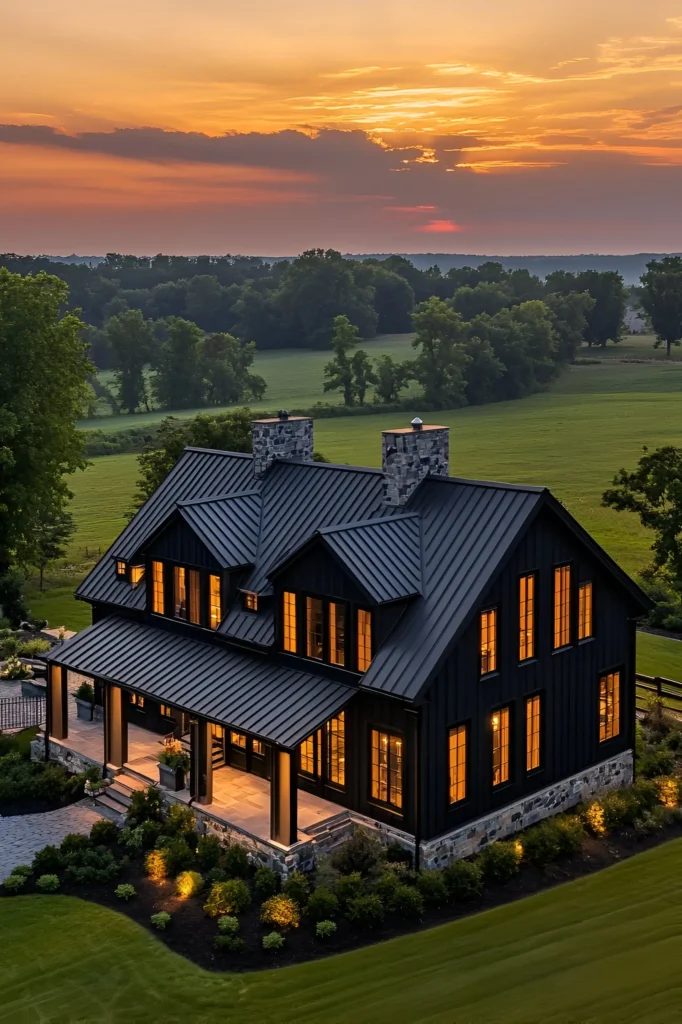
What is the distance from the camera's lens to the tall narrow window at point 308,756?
2286cm

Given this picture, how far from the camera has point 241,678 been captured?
2336 cm

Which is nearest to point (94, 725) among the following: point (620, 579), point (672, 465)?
point (620, 579)

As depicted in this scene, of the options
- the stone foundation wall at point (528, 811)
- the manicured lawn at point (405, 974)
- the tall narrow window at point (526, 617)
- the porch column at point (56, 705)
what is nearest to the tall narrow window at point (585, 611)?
the tall narrow window at point (526, 617)

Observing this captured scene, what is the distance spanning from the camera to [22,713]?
30859mm

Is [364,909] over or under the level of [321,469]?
under

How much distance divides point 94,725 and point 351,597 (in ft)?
36.4

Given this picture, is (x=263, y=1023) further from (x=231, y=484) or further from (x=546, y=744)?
(x=231, y=484)

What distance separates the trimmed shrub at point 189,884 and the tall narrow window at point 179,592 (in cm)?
735

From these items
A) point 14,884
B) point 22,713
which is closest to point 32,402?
point 22,713

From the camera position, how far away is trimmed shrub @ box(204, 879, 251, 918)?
1944cm

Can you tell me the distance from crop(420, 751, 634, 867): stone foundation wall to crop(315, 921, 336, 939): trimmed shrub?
254 cm

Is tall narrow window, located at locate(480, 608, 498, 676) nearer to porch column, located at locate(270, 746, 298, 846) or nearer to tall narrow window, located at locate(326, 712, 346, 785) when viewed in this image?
tall narrow window, located at locate(326, 712, 346, 785)

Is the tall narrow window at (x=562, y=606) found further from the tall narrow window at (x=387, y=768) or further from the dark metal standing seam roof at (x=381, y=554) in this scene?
the tall narrow window at (x=387, y=768)

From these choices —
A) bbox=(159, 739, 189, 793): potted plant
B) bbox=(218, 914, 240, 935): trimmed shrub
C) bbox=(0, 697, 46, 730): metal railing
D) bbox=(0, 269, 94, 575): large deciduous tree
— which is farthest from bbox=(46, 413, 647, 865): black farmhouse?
bbox=(0, 269, 94, 575): large deciduous tree
